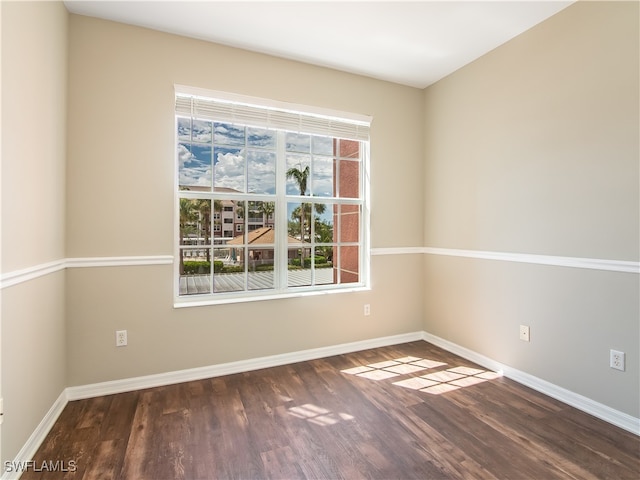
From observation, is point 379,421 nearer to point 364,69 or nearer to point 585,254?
point 585,254

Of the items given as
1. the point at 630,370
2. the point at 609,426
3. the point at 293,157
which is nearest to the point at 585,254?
the point at 630,370

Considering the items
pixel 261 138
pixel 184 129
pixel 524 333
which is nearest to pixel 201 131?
pixel 184 129

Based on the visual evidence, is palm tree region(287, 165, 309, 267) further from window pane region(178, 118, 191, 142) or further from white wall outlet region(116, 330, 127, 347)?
white wall outlet region(116, 330, 127, 347)

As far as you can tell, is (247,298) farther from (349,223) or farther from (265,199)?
(349,223)

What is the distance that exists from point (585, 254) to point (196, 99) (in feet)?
9.98

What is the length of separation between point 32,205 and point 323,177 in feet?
7.26

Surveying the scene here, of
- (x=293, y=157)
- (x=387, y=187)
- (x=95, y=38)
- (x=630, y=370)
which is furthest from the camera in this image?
(x=387, y=187)

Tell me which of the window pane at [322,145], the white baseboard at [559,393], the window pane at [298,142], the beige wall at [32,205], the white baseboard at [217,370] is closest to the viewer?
the beige wall at [32,205]

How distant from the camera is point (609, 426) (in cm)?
204

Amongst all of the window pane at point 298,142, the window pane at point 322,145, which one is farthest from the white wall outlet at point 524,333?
the window pane at point 298,142

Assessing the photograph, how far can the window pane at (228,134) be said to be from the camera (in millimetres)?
2838

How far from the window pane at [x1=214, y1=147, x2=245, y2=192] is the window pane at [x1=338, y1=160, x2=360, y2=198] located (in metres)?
1.00

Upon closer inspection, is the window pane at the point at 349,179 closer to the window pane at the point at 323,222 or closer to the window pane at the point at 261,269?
the window pane at the point at 323,222

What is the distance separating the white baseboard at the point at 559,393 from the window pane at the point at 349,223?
4.71ft
